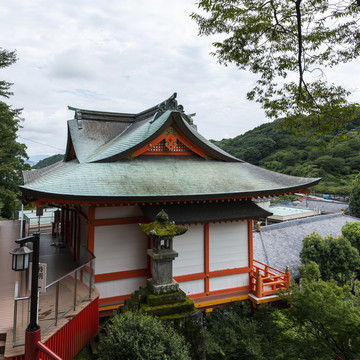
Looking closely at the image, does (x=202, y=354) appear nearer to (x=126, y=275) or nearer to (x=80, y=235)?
(x=126, y=275)

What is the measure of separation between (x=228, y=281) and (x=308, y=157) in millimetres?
85582

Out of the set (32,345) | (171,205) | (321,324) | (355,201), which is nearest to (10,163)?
(171,205)

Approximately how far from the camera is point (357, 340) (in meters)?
8.12

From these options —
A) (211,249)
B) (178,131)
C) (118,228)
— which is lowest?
(211,249)

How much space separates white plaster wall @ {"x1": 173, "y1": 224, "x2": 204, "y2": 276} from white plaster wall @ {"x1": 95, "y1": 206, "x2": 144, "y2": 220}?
177 centimetres

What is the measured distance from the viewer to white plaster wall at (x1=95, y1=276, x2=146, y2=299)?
347 inches

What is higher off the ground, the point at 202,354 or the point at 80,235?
the point at 80,235

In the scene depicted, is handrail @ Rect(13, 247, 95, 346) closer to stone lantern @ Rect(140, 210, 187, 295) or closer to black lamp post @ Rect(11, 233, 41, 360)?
black lamp post @ Rect(11, 233, 41, 360)

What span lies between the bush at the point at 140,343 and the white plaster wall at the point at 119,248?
3.54 metres

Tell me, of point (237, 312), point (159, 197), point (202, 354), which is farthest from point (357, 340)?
point (159, 197)

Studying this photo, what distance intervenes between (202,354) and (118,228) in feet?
14.9

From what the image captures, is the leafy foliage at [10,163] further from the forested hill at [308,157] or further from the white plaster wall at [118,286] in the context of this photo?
the forested hill at [308,157]

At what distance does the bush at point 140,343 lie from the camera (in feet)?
16.4

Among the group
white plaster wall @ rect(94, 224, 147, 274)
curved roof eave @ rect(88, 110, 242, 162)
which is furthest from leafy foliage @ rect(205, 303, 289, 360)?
curved roof eave @ rect(88, 110, 242, 162)
